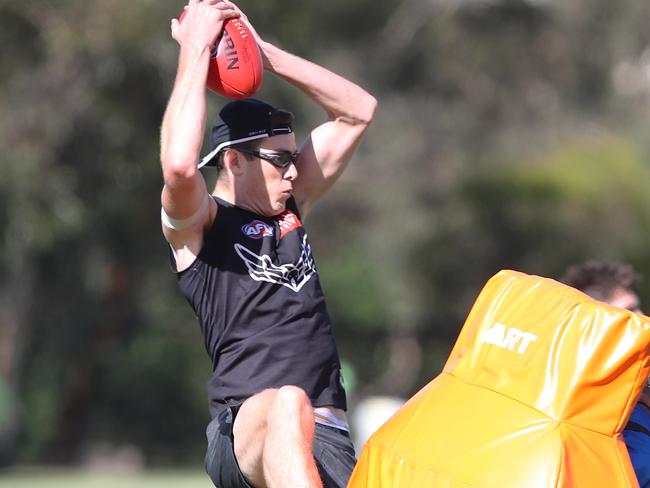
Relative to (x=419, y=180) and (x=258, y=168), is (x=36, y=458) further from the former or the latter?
(x=258, y=168)

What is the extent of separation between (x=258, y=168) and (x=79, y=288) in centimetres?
1757

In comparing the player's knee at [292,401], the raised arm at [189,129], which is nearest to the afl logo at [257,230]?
the raised arm at [189,129]

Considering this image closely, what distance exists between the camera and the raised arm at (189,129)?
15.0ft

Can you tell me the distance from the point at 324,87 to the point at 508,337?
5.39 ft

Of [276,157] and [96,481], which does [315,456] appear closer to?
[276,157]

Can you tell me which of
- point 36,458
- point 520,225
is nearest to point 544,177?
point 520,225

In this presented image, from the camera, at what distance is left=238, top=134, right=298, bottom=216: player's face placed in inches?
198

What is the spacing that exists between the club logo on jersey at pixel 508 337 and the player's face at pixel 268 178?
1.18m

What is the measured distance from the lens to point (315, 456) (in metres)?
4.63

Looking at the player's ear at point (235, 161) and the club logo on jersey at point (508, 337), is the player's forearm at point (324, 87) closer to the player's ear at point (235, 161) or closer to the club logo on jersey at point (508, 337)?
the player's ear at point (235, 161)

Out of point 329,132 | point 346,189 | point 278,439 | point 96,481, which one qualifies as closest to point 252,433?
point 278,439

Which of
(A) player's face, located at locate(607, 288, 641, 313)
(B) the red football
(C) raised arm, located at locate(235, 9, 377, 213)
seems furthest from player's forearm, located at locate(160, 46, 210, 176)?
(A) player's face, located at locate(607, 288, 641, 313)

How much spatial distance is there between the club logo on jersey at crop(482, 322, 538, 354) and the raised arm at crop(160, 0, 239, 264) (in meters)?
1.22

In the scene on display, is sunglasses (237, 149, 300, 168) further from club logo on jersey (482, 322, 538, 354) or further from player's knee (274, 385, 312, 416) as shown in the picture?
club logo on jersey (482, 322, 538, 354)
